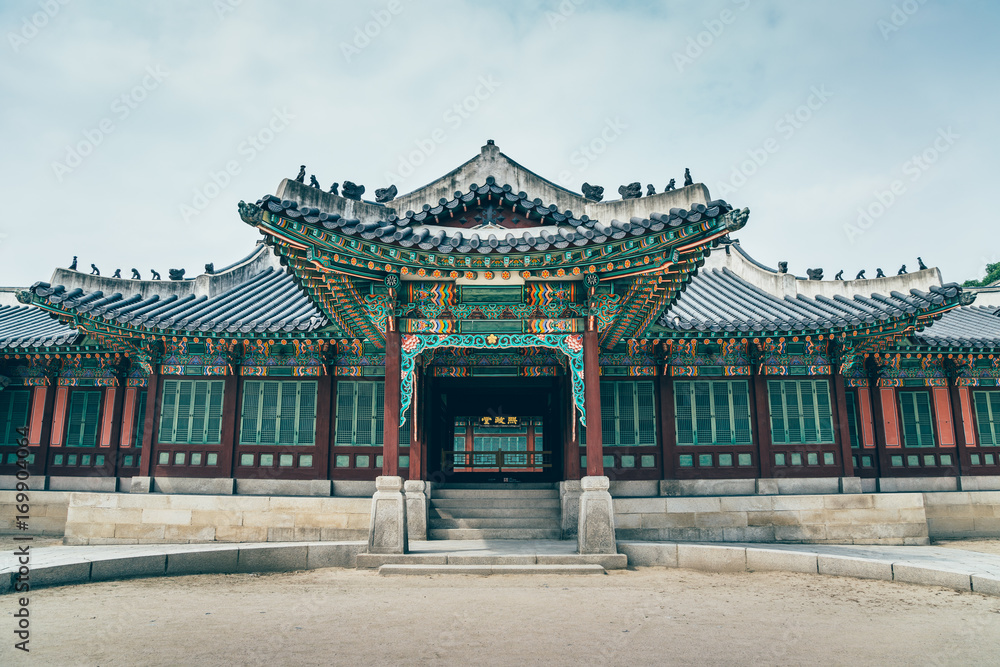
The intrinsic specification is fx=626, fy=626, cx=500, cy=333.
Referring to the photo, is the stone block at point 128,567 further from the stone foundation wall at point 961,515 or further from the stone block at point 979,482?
the stone block at point 979,482

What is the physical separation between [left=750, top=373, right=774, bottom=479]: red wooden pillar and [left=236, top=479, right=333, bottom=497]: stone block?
10.0 metres

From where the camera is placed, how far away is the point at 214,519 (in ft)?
43.2

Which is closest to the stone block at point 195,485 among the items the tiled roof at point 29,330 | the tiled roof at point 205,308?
the tiled roof at point 205,308

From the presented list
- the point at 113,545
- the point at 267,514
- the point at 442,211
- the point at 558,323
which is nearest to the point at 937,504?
the point at 558,323

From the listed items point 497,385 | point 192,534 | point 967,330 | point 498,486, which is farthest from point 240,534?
point 967,330

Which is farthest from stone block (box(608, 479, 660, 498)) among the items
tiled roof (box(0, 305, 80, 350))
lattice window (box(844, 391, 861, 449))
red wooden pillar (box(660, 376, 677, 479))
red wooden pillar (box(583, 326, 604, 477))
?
tiled roof (box(0, 305, 80, 350))

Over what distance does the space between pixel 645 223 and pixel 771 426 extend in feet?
26.1

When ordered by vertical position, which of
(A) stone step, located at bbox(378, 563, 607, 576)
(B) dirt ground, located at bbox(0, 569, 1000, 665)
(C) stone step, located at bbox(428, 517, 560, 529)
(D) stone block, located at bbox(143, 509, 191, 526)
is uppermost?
(D) stone block, located at bbox(143, 509, 191, 526)

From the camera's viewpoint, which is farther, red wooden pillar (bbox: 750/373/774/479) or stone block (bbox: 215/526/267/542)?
red wooden pillar (bbox: 750/373/774/479)

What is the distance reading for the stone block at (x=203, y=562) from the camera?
10.0 meters

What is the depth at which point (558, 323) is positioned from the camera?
1098 cm

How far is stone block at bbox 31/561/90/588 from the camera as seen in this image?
8766 millimetres

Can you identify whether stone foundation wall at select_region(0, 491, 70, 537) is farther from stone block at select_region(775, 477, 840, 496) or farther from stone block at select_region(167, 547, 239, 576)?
stone block at select_region(775, 477, 840, 496)

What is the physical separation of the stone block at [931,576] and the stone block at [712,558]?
2184 millimetres
